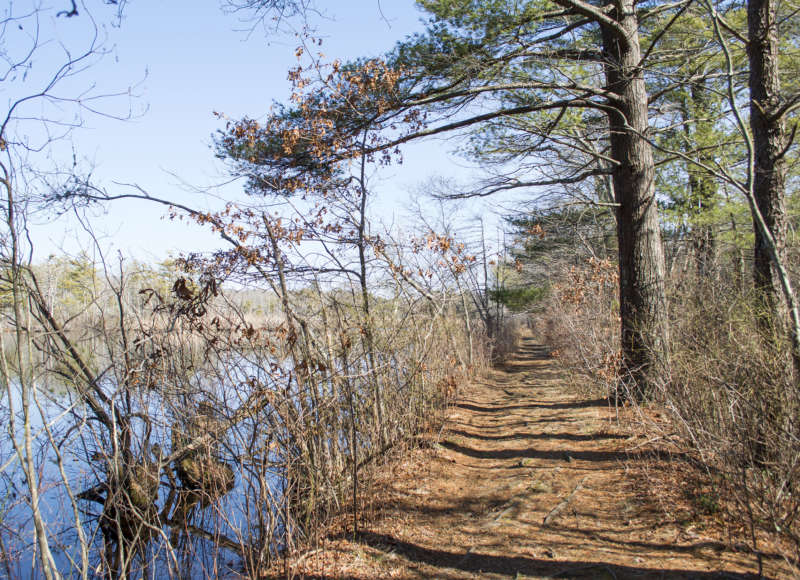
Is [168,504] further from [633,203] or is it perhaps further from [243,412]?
[633,203]

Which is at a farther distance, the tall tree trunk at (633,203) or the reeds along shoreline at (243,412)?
the tall tree trunk at (633,203)

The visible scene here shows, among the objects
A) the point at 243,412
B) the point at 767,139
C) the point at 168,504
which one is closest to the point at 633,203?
the point at 767,139

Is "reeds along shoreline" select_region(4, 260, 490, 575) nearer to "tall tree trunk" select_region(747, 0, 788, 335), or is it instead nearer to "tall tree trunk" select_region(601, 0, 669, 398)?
"tall tree trunk" select_region(601, 0, 669, 398)

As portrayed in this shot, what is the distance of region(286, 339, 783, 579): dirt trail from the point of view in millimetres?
3320

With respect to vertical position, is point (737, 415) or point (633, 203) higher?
point (633, 203)

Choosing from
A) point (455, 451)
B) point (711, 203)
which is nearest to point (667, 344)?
point (455, 451)

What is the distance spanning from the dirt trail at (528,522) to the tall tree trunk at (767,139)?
6.30ft

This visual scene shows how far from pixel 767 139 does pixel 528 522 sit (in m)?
3.70

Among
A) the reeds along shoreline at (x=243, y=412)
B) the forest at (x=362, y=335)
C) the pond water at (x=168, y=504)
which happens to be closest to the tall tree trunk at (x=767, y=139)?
the forest at (x=362, y=335)

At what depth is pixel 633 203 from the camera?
6.79m

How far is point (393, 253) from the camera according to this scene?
297 inches

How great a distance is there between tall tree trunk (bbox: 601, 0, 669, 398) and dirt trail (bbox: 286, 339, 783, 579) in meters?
1.33

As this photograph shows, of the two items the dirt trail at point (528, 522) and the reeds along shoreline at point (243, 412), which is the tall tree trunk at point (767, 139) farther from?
the reeds along shoreline at point (243, 412)

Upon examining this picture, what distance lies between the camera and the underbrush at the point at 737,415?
2918 mm
